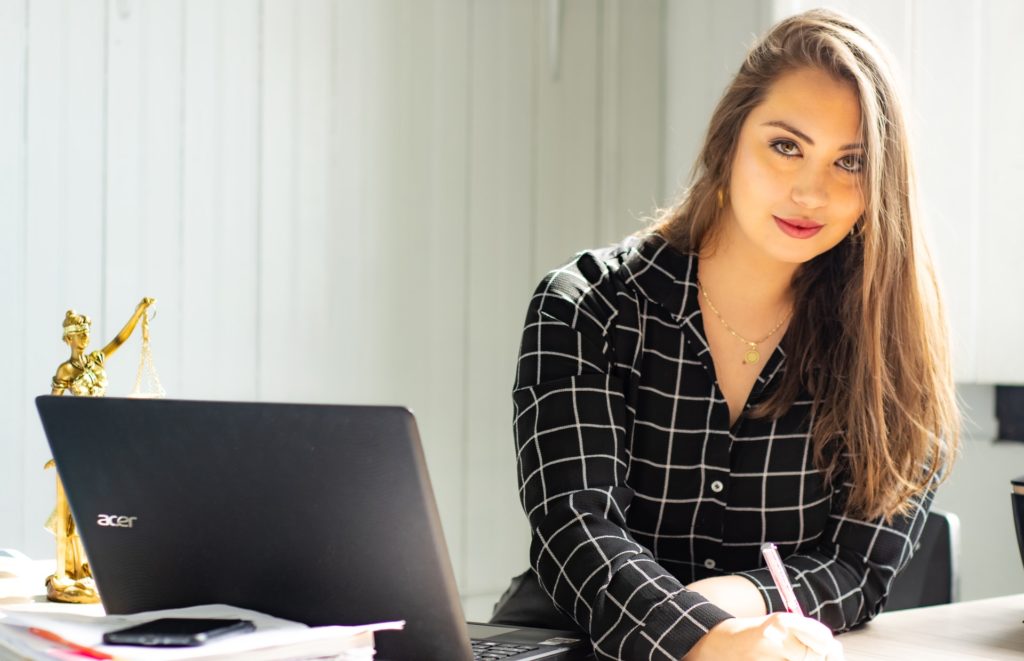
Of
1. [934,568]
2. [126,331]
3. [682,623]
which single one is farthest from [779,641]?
[126,331]

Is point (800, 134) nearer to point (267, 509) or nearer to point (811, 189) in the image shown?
point (811, 189)

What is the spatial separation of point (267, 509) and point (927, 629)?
0.84 metres

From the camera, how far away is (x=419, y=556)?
3.19ft

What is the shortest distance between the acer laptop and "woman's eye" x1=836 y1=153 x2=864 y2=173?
0.81 metres

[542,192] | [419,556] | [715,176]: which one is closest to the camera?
[419,556]

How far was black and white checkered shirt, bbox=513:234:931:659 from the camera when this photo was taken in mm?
1477

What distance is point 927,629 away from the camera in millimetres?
1405

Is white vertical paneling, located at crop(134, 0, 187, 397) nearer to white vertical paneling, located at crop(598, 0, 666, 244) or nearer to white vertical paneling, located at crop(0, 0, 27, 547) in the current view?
white vertical paneling, located at crop(0, 0, 27, 547)

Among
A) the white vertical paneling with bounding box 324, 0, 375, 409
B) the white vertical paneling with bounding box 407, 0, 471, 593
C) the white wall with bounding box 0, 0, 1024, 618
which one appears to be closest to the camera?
the white wall with bounding box 0, 0, 1024, 618

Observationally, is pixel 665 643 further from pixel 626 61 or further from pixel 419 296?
pixel 626 61

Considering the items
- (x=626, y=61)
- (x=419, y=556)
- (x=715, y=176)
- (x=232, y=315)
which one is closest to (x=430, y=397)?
(x=232, y=315)

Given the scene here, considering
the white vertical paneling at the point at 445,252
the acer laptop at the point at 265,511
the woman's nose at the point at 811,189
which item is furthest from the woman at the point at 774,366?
the white vertical paneling at the point at 445,252

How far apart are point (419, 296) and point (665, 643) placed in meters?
1.96

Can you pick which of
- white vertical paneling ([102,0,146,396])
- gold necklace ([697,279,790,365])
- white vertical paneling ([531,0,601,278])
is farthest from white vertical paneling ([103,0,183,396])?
gold necklace ([697,279,790,365])
